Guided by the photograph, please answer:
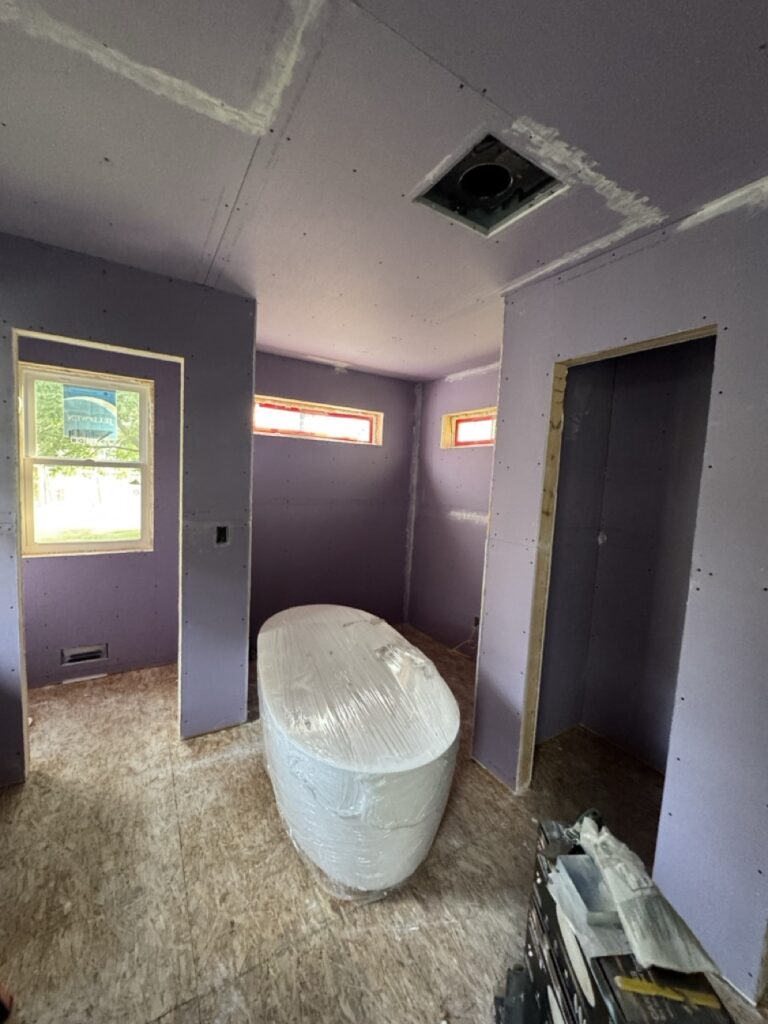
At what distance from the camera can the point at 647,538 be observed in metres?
2.26

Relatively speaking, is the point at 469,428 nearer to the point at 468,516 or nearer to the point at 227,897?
the point at 468,516

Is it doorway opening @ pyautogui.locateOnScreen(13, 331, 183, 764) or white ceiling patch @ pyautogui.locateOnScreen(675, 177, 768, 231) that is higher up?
white ceiling patch @ pyautogui.locateOnScreen(675, 177, 768, 231)

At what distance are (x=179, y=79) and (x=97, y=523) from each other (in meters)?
2.68

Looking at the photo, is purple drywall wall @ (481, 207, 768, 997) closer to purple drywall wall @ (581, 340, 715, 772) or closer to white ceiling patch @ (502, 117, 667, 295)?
white ceiling patch @ (502, 117, 667, 295)

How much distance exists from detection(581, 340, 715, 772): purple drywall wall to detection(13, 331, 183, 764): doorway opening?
8.72ft

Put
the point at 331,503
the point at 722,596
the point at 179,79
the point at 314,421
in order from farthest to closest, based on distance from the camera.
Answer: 1. the point at 331,503
2. the point at 314,421
3. the point at 722,596
4. the point at 179,79


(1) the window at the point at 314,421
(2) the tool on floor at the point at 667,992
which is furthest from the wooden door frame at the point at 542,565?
(1) the window at the point at 314,421

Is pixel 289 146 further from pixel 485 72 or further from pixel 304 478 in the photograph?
pixel 304 478

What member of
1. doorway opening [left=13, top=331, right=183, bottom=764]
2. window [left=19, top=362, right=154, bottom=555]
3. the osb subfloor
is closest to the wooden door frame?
the osb subfloor

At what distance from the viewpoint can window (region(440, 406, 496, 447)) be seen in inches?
131

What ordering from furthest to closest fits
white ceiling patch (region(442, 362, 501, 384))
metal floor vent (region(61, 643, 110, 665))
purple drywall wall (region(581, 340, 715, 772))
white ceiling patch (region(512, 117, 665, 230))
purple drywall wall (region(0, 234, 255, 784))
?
white ceiling patch (region(442, 362, 501, 384)) < metal floor vent (region(61, 643, 110, 665)) < purple drywall wall (region(581, 340, 715, 772)) < purple drywall wall (region(0, 234, 255, 784)) < white ceiling patch (region(512, 117, 665, 230))

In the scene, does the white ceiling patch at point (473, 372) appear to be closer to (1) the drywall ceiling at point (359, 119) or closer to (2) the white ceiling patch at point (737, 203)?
(1) the drywall ceiling at point (359, 119)

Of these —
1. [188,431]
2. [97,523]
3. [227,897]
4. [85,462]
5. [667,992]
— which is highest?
[188,431]

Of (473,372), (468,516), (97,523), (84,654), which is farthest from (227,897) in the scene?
(473,372)
